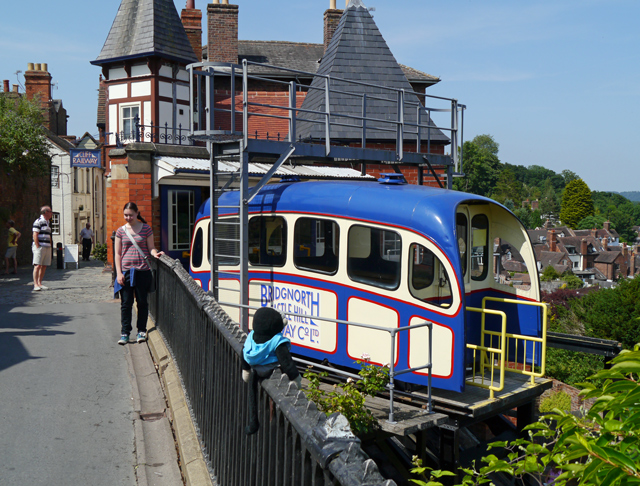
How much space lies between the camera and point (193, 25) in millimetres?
A: 29516

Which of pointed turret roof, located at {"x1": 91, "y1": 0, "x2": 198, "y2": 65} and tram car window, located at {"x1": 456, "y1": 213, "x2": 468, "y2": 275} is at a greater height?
pointed turret roof, located at {"x1": 91, "y1": 0, "x2": 198, "y2": 65}

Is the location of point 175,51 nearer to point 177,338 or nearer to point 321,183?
point 321,183

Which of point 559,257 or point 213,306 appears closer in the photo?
point 213,306

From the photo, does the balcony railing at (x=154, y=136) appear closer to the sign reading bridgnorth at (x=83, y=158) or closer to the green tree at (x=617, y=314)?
the sign reading bridgnorth at (x=83, y=158)

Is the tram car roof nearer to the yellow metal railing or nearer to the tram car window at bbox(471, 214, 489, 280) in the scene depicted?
the tram car window at bbox(471, 214, 489, 280)

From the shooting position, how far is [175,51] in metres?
25.3

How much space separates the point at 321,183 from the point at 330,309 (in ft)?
6.15

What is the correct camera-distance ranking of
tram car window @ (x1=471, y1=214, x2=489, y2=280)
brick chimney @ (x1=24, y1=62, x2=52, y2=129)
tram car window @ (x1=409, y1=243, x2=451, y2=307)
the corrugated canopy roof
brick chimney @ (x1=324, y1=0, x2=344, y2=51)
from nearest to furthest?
1. tram car window @ (x1=409, y1=243, x2=451, y2=307)
2. tram car window @ (x1=471, y1=214, x2=489, y2=280)
3. the corrugated canopy roof
4. brick chimney @ (x1=324, y1=0, x2=344, y2=51)
5. brick chimney @ (x1=24, y1=62, x2=52, y2=129)

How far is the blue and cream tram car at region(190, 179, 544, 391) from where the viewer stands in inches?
286

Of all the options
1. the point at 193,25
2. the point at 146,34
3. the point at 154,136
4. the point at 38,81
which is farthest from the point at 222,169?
the point at 38,81

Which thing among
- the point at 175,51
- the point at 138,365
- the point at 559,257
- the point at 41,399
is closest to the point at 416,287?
the point at 138,365

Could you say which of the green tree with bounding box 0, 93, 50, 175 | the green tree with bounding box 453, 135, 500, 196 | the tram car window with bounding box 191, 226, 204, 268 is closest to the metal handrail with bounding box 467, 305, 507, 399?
the tram car window with bounding box 191, 226, 204, 268

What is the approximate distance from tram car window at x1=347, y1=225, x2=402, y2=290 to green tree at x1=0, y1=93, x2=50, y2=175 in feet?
60.6

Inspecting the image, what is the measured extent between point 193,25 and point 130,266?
2391 centimetres
